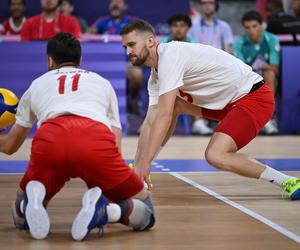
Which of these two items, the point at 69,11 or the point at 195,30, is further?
the point at 69,11

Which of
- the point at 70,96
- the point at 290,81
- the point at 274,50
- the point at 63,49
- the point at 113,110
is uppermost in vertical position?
the point at 63,49

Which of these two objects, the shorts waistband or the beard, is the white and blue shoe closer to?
the beard

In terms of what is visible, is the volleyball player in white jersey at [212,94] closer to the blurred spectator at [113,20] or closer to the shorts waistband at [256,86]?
the shorts waistband at [256,86]

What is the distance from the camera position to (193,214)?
21.5 feet

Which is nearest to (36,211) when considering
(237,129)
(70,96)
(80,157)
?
(80,157)

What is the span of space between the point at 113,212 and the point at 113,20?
10100 mm

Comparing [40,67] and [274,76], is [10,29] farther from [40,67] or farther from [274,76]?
[274,76]

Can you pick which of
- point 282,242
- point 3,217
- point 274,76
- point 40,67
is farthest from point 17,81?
point 282,242

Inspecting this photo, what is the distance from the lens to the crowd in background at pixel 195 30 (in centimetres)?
1416

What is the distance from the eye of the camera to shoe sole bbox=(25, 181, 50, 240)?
5.42m

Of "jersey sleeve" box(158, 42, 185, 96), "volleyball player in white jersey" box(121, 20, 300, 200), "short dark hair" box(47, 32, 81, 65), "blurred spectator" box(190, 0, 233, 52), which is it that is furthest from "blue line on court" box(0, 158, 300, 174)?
"blurred spectator" box(190, 0, 233, 52)

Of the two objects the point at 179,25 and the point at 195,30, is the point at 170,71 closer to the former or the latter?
the point at 179,25

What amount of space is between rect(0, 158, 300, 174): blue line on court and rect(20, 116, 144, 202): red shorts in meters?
3.83

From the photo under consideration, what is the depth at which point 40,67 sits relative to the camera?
45.5 feet
